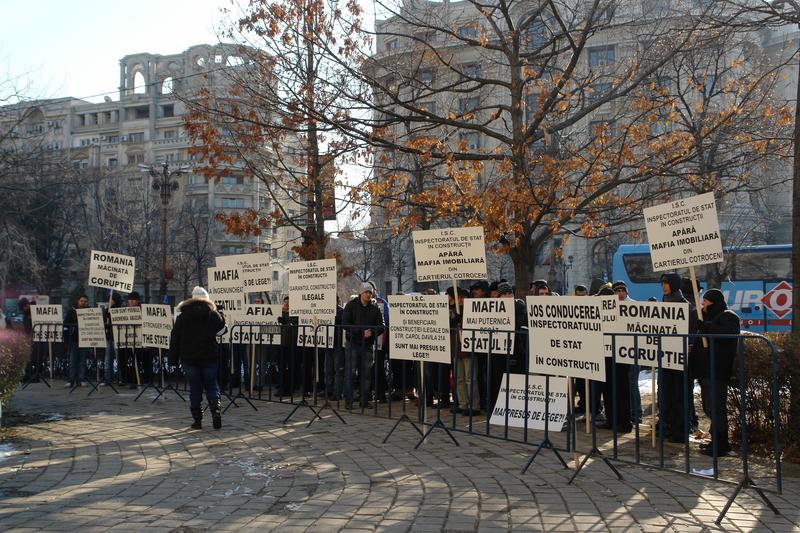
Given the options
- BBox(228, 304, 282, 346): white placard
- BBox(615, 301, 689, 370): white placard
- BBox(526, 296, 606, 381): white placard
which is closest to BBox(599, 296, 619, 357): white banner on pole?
BBox(526, 296, 606, 381): white placard

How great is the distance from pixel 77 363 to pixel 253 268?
4.61 metres

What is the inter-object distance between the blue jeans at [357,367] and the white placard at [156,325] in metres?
3.42

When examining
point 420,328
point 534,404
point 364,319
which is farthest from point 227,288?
point 534,404

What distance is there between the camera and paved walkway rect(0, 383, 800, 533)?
5.81 metres

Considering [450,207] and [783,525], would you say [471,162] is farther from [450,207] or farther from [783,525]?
[783,525]

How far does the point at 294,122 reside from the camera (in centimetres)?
1291

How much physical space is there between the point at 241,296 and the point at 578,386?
5985 millimetres

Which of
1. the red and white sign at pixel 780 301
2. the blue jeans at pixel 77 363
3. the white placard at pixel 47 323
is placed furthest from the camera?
the red and white sign at pixel 780 301

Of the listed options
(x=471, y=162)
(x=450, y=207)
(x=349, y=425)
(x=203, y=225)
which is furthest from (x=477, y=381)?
(x=203, y=225)

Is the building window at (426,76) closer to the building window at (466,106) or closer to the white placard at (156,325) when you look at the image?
the building window at (466,106)

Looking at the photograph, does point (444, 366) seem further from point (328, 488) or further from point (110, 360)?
point (110, 360)

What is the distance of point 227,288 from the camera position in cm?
1410

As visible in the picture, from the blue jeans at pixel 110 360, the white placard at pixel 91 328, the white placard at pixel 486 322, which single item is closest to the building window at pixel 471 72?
the white placard at pixel 486 322

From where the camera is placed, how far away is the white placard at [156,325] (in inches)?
564
